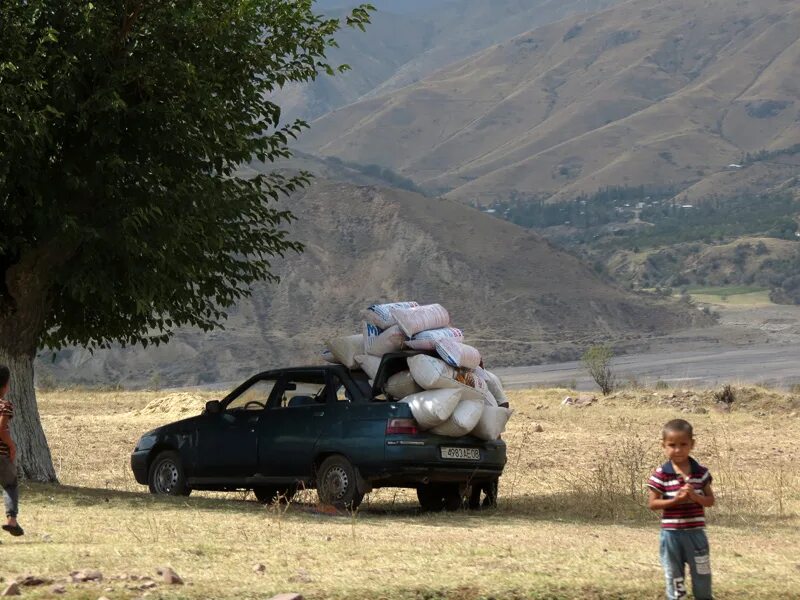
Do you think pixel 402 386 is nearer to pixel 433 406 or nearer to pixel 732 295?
pixel 433 406

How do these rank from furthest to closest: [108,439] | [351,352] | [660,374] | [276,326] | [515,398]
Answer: [276,326], [660,374], [515,398], [108,439], [351,352]

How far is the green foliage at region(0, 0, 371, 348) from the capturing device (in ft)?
51.4

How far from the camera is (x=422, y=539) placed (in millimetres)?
11953

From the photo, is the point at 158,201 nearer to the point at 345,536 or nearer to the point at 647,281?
the point at 345,536

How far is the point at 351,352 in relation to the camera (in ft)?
51.6

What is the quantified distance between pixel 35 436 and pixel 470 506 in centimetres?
558

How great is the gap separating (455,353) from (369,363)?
111 cm

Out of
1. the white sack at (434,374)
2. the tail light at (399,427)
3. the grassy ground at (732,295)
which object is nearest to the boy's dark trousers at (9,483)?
the tail light at (399,427)

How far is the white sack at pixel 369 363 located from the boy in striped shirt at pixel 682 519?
7.16m

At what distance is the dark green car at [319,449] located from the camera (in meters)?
14.5

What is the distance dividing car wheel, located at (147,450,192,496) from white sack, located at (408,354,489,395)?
11.0 ft

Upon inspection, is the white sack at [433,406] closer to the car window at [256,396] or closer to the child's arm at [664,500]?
the car window at [256,396]

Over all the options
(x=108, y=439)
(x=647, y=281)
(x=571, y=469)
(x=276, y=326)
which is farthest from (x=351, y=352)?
(x=647, y=281)

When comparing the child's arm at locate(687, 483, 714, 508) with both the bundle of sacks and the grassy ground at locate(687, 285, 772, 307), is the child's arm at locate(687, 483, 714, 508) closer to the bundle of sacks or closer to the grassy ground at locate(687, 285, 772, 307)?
the bundle of sacks
